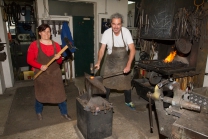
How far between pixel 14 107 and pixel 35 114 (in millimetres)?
654

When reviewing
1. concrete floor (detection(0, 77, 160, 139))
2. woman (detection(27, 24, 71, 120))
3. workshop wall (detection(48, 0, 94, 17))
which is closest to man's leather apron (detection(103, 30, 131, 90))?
concrete floor (detection(0, 77, 160, 139))

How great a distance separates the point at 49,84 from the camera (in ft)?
8.84

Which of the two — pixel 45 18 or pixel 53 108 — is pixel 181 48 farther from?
pixel 45 18

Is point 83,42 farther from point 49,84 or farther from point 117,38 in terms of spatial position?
point 49,84

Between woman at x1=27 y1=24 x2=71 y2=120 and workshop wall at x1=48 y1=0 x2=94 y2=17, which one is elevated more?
workshop wall at x1=48 y1=0 x2=94 y2=17

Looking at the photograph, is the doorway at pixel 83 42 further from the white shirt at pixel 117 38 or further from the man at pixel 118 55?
the white shirt at pixel 117 38

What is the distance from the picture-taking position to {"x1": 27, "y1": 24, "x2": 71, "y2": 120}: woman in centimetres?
255

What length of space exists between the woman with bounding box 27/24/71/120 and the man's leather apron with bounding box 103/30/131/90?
0.97m

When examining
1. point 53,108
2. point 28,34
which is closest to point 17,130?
point 53,108

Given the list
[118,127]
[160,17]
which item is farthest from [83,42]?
[118,127]

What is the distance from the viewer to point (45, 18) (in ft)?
14.9

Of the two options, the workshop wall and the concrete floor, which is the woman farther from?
the workshop wall

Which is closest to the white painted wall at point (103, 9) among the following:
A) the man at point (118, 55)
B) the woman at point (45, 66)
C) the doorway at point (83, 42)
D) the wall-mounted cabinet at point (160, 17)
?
the doorway at point (83, 42)

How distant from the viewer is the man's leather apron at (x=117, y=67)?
10.4 ft
